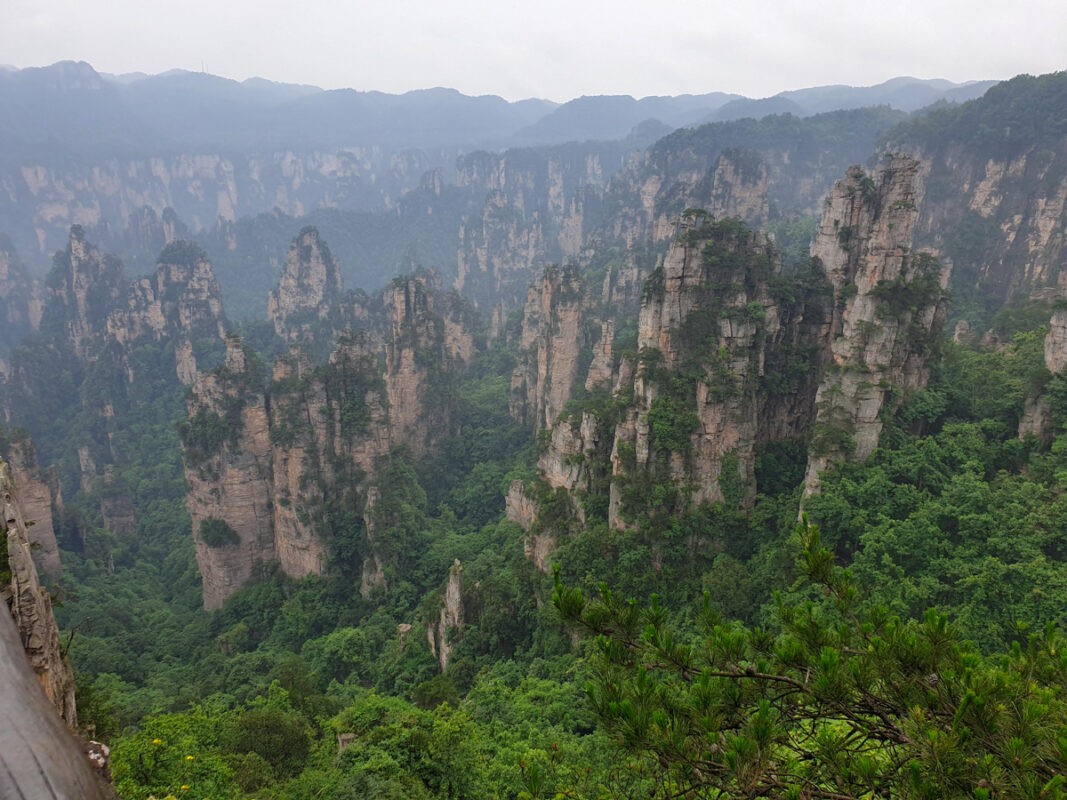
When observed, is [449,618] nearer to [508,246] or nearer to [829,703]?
[829,703]

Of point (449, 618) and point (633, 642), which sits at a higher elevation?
point (633, 642)

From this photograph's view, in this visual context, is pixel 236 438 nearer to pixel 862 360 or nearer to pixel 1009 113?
pixel 862 360

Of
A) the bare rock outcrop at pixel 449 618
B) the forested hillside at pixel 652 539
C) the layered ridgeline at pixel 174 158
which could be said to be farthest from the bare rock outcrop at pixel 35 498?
the layered ridgeline at pixel 174 158

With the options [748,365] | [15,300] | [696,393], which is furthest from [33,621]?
[15,300]

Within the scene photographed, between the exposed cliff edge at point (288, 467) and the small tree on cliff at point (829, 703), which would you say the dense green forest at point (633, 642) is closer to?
the small tree on cliff at point (829, 703)

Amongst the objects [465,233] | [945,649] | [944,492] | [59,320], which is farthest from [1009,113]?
[59,320]
